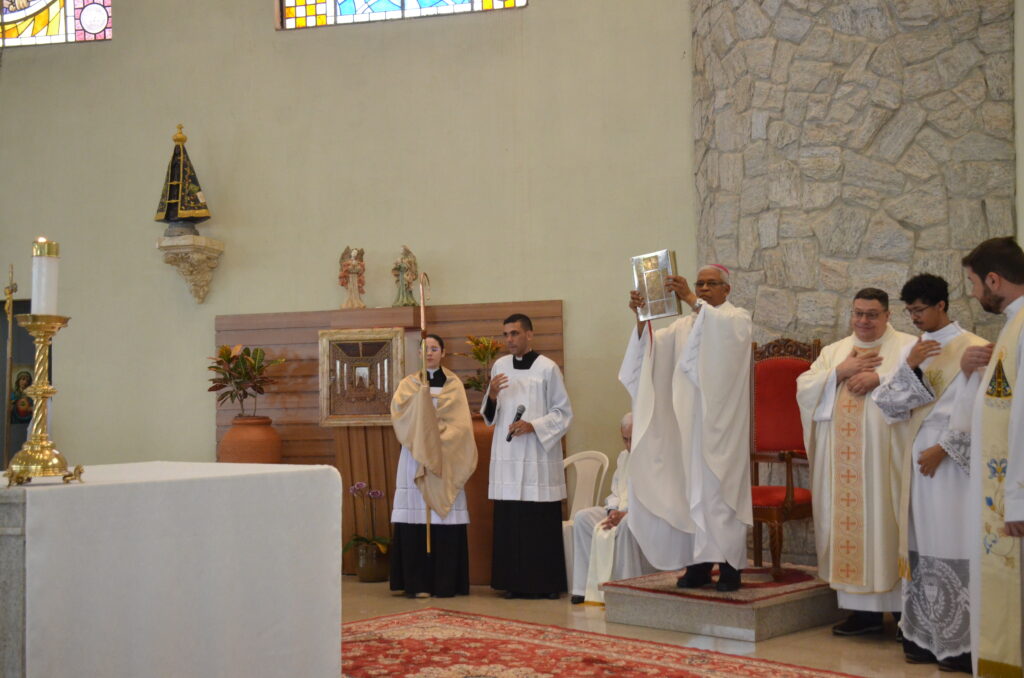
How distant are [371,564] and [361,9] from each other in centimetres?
461

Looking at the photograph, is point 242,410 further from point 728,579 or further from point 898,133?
point 898,133

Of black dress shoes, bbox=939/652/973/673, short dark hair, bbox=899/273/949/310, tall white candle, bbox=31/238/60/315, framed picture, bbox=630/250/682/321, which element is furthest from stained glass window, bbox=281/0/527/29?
tall white candle, bbox=31/238/60/315

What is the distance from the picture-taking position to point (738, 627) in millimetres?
5387

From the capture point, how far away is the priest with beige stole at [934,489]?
4.75 metres

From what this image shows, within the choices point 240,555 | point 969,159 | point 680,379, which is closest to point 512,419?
point 680,379

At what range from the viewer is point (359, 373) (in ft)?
26.9

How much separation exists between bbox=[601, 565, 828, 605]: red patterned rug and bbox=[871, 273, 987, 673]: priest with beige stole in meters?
0.79

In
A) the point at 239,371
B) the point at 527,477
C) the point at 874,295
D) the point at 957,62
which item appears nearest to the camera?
the point at 874,295

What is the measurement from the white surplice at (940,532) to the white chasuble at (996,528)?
46 cm

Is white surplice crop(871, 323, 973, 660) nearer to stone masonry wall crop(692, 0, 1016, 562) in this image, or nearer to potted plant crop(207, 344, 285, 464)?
stone masonry wall crop(692, 0, 1016, 562)

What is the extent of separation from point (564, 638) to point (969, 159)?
3845mm

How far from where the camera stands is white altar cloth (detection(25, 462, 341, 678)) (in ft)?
8.29

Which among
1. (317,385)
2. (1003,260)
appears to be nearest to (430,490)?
(317,385)

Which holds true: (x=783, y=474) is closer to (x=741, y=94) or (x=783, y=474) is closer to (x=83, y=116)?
(x=741, y=94)
